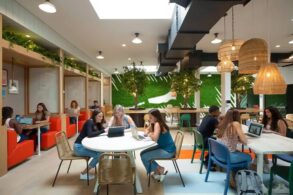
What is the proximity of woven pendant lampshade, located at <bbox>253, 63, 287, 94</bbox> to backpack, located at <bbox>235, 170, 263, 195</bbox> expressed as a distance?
124cm

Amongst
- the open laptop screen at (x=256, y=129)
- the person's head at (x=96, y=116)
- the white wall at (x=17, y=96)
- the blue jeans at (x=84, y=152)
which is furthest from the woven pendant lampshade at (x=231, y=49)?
the white wall at (x=17, y=96)

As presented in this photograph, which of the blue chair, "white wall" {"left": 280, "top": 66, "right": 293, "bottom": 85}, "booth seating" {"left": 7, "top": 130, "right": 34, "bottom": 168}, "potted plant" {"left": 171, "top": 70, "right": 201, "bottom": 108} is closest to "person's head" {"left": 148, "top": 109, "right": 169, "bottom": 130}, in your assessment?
the blue chair

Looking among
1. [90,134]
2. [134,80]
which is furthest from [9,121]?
[134,80]

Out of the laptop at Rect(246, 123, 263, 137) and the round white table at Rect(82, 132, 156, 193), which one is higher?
the laptop at Rect(246, 123, 263, 137)

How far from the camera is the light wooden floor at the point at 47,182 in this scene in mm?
3361

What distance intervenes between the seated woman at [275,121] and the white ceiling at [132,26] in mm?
2195

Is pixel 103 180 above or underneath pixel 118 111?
underneath

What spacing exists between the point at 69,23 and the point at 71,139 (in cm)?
390

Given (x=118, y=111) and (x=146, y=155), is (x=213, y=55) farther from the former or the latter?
(x=146, y=155)

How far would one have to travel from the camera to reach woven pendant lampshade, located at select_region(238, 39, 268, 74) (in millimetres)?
3354

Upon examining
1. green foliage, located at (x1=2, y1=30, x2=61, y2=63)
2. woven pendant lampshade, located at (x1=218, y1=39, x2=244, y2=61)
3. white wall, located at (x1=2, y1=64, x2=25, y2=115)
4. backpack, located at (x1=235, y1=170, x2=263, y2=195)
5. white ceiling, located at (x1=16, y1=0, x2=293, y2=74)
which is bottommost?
backpack, located at (x1=235, y1=170, x2=263, y2=195)

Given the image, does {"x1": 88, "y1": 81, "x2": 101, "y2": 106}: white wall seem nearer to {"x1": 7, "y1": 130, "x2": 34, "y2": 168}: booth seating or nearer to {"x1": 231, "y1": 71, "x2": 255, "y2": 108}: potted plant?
{"x1": 231, "y1": 71, "x2": 255, "y2": 108}: potted plant

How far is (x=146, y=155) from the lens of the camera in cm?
355

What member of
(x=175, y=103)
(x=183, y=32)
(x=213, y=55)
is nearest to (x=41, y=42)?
(x=183, y=32)
